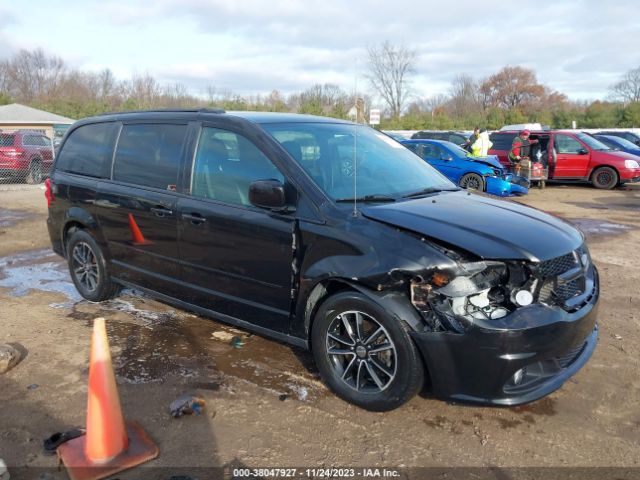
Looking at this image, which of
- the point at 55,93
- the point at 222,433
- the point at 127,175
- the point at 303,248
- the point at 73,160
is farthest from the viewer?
the point at 55,93

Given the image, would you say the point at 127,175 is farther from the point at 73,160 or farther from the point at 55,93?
the point at 55,93

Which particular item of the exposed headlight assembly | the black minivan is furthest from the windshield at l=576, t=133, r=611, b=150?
the exposed headlight assembly

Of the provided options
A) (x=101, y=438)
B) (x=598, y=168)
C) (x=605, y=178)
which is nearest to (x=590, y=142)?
(x=598, y=168)

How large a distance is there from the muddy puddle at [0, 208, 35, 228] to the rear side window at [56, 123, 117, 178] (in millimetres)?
5607

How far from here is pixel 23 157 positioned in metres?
17.0

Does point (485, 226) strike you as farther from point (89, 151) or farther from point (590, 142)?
point (590, 142)

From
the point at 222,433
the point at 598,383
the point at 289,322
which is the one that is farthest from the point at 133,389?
the point at 598,383

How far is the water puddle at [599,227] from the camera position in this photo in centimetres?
918

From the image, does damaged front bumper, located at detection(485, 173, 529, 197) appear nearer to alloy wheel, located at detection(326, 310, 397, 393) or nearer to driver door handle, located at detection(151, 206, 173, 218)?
driver door handle, located at detection(151, 206, 173, 218)

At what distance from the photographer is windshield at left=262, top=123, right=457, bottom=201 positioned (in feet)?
12.3

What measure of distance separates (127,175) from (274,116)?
1437 mm

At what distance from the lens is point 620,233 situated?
9180mm

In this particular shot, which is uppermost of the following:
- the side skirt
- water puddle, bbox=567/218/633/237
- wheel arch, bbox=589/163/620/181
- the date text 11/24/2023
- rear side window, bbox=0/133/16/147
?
rear side window, bbox=0/133/16/147

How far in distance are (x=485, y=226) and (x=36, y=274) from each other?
5662 mm
